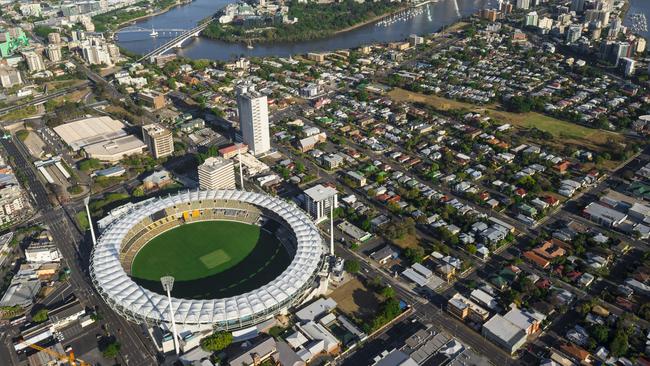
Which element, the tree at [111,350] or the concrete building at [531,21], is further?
the concrete building at [531,21]

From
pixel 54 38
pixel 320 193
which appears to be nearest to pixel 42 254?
pixel 320 193

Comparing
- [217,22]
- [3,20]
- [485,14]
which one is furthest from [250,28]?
[3,20]

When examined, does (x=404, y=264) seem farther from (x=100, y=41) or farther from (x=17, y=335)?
(x=100, y=41)

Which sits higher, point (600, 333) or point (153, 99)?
point (153, 99)

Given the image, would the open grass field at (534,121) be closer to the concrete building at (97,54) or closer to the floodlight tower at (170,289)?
the floodlight tower at (170,289)

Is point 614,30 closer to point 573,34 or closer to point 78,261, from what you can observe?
point 573,34

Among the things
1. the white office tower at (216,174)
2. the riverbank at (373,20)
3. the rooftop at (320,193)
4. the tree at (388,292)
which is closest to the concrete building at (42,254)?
the white office tower at (216,174)
